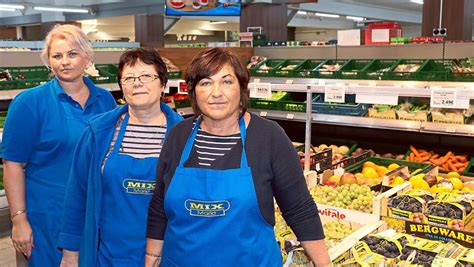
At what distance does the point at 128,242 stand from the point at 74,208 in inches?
11.2

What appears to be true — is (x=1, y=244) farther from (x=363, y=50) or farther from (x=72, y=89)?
(x=363, y=50)

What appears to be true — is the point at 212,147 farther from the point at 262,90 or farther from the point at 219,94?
→ the point at 262,90

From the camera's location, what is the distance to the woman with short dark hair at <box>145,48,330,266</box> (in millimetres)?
1690

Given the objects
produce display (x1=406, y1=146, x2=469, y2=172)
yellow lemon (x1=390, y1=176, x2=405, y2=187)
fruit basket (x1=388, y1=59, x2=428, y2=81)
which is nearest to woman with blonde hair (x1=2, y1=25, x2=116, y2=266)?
yellow lemon (x1=390, y1=176, x2=405, y2=187)

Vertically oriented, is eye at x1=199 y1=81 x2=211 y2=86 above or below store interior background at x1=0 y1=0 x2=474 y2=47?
below

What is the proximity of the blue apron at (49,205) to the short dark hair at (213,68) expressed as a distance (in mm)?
865

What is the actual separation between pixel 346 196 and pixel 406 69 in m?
2.09

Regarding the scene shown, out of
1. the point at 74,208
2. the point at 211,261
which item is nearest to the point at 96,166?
the point at 74,208

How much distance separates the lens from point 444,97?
3.00 m

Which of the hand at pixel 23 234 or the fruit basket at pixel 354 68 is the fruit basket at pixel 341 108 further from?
the hand at pixel 23 234

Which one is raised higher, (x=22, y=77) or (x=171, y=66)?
(x=171, y=66)

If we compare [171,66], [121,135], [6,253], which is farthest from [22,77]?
[121,135]

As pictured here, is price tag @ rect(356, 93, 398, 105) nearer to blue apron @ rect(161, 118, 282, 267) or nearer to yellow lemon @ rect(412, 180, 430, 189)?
A: yellow lemon @ rect(412, 180, 430, 189)

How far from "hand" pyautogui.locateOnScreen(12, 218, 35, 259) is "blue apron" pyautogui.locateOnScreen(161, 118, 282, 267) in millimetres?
1087
